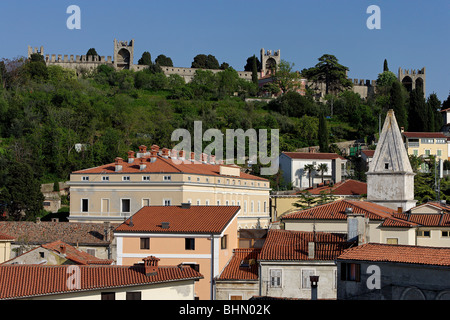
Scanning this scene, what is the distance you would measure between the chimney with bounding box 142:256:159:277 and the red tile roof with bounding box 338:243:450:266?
6556mm

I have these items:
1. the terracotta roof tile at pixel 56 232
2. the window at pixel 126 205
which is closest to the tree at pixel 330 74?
the window at pixel 126 205

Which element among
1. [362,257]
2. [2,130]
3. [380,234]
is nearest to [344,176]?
[2,130]

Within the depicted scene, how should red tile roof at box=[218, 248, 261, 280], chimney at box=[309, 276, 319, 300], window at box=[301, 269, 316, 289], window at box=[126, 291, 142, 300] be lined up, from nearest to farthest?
1. chimney at box=[309, 276, 319, 300]
2. window at box=[126, 291, 142, 300]
3. window at box=[301, 269, 316, 289]
4. red tile roof at box=[218, 248, 261, 280]

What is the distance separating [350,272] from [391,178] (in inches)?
906

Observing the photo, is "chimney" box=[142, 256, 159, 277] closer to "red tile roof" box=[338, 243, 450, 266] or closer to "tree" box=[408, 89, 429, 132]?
"red tile roof" box=[338, 243, 450, 266]

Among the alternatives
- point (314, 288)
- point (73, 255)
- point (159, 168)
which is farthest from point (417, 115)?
point (314, 288)

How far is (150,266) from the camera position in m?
26.0

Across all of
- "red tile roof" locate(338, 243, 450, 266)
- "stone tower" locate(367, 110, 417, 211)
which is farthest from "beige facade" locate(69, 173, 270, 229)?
"red tile roof" locate(338, 243, 450, 266)

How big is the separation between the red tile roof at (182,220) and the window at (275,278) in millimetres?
3855

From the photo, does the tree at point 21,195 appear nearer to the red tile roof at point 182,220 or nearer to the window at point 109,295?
the red tile roof at point 182,220

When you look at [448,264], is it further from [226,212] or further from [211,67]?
[211,67]

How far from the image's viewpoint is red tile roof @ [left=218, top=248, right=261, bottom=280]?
3047 cm

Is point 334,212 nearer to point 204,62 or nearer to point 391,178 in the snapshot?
point 391,178
